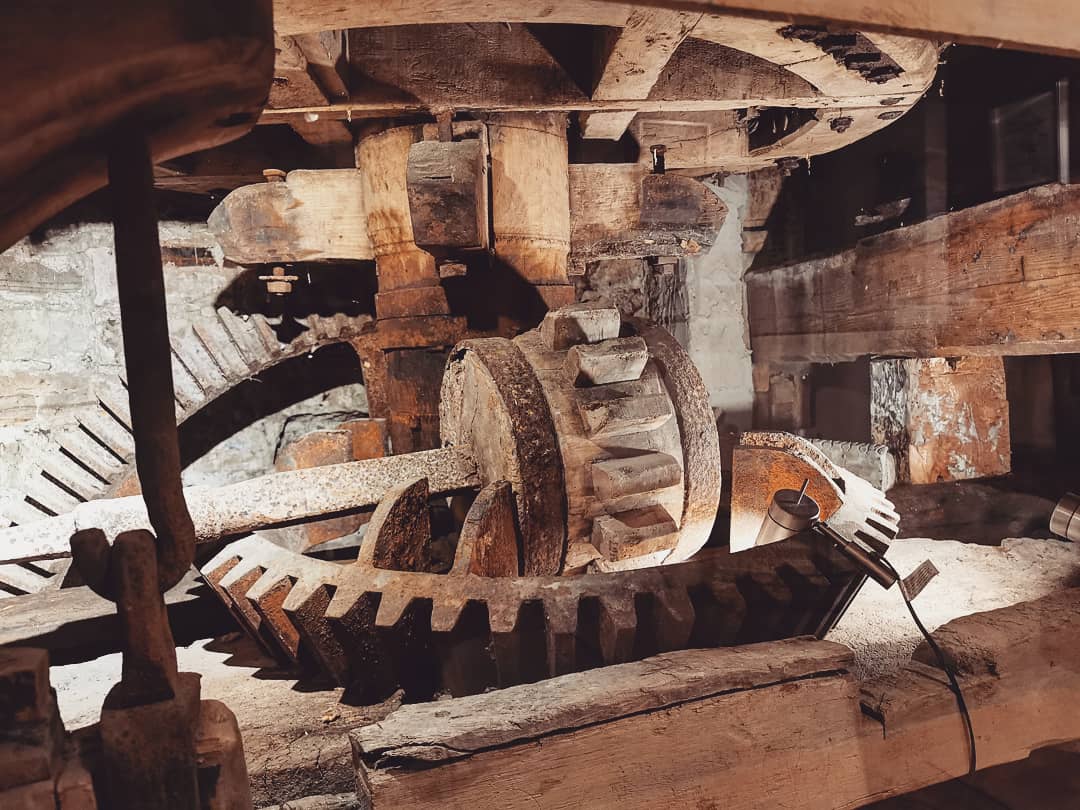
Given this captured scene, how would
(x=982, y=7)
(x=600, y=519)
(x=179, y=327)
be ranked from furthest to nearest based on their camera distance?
(x=179, y=327)
(x=600, y=519)
(x=982, y=7)

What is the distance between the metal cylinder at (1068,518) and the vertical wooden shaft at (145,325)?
2.73 meters

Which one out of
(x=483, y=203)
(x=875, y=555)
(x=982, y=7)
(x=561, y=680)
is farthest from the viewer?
(x=483, y=203)

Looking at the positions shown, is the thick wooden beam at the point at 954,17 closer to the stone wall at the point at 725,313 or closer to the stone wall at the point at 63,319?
the stone wall at the point at 725,313

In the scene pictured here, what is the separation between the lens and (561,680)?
1475mm

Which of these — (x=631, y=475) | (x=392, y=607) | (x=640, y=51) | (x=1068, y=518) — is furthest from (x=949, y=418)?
(x=392, y=607)

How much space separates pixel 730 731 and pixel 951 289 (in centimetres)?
307

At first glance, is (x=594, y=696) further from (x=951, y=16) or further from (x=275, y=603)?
(x=951, y=16)

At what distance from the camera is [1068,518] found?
7.25ft

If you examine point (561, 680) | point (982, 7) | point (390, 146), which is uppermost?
point (390, 146)

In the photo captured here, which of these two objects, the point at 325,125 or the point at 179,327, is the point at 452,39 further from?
the point at 179,327

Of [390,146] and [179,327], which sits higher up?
[390,146]

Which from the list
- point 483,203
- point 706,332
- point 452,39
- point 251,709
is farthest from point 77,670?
point 706,332

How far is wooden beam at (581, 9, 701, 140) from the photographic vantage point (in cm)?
202

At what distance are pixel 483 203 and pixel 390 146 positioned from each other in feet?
1.93
